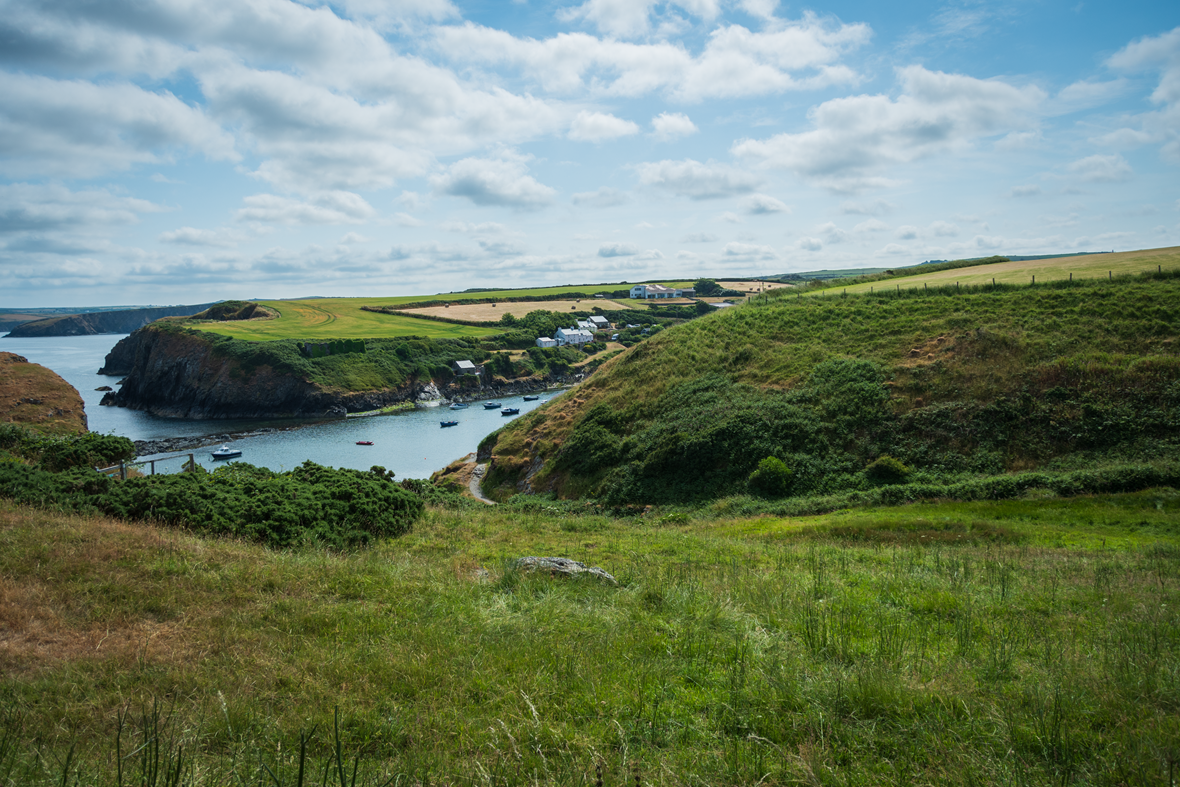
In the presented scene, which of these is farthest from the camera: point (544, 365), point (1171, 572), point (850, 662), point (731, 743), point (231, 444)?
point (544, 365)

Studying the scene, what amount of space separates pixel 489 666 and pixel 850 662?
3878 mm

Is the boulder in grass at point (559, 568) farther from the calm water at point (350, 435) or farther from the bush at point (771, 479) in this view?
the calm water at point (350, 435)

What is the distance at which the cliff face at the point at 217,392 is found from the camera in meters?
88.8

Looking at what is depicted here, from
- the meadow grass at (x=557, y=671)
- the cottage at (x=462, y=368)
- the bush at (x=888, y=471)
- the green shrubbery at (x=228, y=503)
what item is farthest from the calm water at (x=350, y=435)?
the meadow grass at (x=557, y=671)

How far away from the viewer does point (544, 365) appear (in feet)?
375

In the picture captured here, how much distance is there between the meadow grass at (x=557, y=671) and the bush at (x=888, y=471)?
48.7 feet

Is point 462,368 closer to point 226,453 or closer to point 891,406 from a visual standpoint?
point 226,453

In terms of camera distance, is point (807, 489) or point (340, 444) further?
point (340, 444)

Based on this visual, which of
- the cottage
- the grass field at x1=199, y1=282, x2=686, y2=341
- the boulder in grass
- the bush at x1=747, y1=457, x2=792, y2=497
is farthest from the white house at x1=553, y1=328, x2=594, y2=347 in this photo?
the boulder in grass

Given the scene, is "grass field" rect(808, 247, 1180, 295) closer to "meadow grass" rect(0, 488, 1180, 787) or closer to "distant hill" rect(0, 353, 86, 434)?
"meadow grass" rect(0, 488, 1180, 787)

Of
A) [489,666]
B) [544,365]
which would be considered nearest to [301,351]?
[544,365]

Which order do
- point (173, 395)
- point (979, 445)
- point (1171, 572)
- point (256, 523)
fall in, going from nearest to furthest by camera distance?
point (1171, 572), point (256, 523), point (979, 445), point (173, 395)

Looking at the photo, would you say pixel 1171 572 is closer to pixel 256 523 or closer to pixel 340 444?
pixel 256 523

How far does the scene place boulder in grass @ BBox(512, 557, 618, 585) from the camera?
9.62 metres
